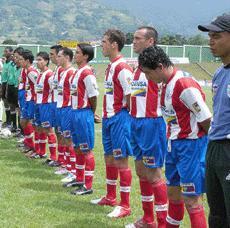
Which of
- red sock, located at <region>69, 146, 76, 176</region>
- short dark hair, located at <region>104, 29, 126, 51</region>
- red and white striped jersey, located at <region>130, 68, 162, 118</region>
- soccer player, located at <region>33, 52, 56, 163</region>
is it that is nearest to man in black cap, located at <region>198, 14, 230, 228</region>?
red and white striped jersey, located at <region>130, 68, 162, 118</region>

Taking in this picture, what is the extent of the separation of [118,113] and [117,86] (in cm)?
36

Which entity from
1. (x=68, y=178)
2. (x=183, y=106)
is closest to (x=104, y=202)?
(x=68, y=178)

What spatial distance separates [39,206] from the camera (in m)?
7.41

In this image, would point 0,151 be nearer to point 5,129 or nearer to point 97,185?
point 5,129

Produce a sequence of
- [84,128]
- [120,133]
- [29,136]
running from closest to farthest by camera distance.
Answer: [120,133] < [84,128] < [29,136]

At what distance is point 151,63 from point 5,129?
10.0 metres

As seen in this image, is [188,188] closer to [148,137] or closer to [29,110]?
[148,137]

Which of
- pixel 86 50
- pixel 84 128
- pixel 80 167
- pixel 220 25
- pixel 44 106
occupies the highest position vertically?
pixel 220 25

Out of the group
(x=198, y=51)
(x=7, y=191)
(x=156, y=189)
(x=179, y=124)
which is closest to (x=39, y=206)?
(x=7, y=191)

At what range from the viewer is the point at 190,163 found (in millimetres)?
4992

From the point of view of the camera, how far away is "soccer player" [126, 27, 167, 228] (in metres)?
6.01

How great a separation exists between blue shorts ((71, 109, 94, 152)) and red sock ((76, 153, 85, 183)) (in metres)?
0.29

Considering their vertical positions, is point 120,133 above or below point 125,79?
below

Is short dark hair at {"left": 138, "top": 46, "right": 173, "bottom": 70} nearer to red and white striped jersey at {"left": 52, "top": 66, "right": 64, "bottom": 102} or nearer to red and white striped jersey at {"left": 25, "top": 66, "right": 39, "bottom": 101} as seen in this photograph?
red and white striped jersey at {"left": 52, "top": 66, "right": 64, "bottom": 102}
